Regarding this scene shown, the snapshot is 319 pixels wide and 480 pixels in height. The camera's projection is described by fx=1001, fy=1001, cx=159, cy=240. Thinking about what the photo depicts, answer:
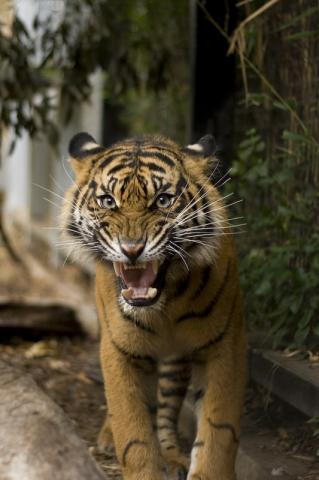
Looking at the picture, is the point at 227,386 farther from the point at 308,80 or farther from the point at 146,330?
the point at 308,80

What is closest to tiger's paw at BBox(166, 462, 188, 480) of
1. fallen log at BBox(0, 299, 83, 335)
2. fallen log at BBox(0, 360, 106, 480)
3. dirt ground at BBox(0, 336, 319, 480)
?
dirt ground at BBox(0, 336, 319, 480)

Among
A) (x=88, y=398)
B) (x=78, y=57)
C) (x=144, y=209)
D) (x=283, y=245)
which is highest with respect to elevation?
(x=78, y=57)

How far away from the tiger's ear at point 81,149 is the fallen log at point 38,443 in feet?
3.34

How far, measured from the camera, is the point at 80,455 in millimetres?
3117

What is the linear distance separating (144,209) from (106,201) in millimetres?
181

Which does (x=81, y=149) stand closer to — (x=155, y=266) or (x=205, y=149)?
(x=205, y=149)

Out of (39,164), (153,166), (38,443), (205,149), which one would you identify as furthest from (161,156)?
(39,164)

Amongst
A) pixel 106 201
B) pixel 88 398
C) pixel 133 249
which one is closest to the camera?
pixel 133 249

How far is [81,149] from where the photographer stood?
4.21 m

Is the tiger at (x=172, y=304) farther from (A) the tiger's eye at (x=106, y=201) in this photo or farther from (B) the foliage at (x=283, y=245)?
(B) the foliage at (x=283, y=245)

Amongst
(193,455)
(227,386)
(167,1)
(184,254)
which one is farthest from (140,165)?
(167,1)

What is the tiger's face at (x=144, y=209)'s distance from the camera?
3625 millimetres

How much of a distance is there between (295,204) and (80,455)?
2102mm

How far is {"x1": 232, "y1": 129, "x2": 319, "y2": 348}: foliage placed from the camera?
454cm
